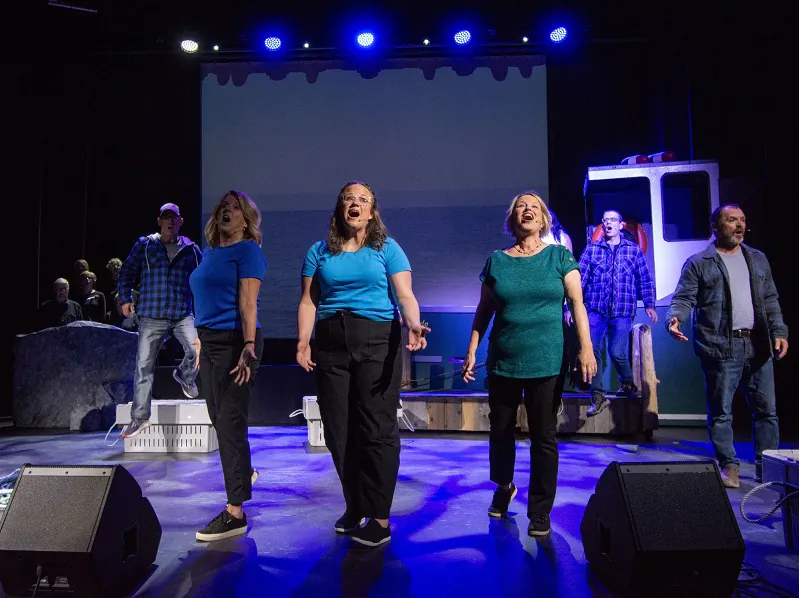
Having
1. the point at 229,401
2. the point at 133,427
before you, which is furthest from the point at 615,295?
the point at 133,427

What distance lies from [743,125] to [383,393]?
5674 millimetres

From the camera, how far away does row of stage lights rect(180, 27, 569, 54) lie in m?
6.84

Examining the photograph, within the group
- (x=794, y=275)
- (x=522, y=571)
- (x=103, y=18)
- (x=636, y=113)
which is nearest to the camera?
(x=522, y=571)

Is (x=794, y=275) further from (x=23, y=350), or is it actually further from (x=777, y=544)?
(x=23, y=350)

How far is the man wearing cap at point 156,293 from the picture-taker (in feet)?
15.2

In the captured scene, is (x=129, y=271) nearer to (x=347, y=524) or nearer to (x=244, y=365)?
(x=244, y=365)

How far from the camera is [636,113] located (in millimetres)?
7488

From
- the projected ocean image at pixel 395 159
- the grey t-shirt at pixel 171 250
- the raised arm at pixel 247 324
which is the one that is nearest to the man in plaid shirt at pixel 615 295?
the projected ocean image at pixel 395 159

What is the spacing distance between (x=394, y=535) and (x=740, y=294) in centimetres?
255

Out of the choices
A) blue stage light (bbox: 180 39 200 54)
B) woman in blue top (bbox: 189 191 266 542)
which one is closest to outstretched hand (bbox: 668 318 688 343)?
woman in blue top (bbox: 189 191 266 542)

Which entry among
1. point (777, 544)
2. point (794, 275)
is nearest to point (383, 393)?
point (777, 544)

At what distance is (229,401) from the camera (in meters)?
2.67

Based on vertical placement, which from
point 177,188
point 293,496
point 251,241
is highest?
point 177,188

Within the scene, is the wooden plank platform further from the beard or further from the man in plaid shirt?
the beard
